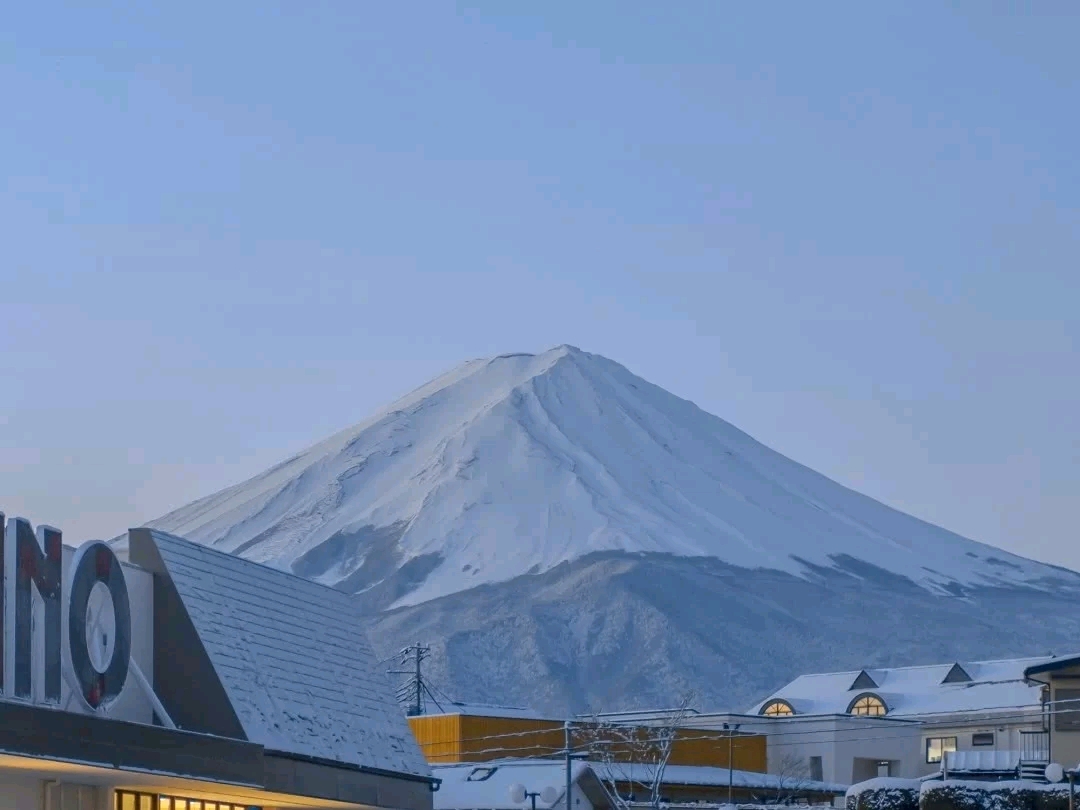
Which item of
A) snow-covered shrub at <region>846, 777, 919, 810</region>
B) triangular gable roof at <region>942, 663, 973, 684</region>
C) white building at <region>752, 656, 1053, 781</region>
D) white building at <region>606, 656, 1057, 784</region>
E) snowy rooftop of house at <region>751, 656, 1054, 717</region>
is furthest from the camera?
triangular gable roof at <region>942, 663, 973, 684</region>

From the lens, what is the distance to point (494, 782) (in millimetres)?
42406

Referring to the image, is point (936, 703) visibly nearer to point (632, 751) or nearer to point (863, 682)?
point (863, 682)

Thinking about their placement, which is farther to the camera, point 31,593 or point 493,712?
point 493,712

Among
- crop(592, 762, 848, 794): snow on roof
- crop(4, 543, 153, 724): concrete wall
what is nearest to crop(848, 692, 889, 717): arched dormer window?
crop(592, 762, 848, 794): snow on roof

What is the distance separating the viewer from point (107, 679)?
20781 millimetres

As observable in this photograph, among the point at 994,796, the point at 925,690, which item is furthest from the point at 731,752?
the point at 925,690

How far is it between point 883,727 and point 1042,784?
1715 inches

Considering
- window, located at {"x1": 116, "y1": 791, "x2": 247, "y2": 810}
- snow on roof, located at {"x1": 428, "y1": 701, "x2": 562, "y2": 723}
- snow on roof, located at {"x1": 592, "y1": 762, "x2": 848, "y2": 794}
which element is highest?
snow on roof, located at {"x1": 428, "y1": 701, "x2": 562, "y2": 723}

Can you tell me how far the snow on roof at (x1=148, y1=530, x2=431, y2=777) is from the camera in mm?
23906

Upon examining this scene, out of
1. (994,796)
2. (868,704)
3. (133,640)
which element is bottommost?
(994,796)

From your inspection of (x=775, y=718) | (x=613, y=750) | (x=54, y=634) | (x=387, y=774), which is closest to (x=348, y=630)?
(x=387, y=774)

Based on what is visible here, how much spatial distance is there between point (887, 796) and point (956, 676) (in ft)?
200

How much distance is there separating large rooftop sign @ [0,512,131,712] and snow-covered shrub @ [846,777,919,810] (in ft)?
52.7

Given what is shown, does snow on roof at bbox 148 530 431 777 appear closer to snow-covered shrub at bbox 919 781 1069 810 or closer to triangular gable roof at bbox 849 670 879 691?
snow-covered shrub at bbox 919 781 1069 810
